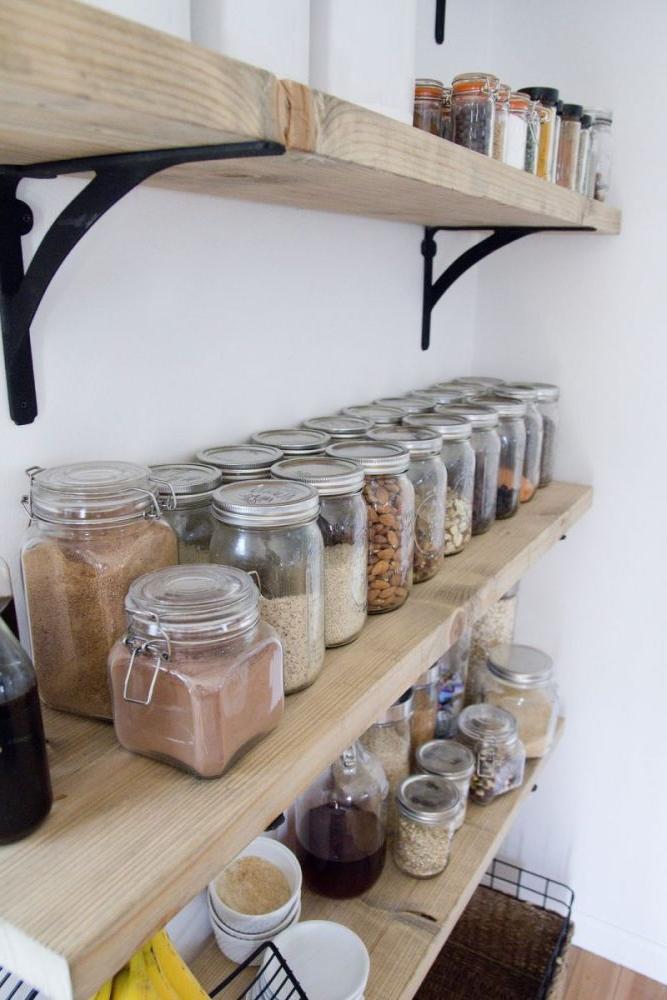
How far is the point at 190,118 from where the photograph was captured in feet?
1.36

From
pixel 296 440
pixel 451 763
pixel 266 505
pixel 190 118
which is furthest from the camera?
pixel 451 763

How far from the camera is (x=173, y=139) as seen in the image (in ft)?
1.56


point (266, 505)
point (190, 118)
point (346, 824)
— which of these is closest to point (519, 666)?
point (346, 824)

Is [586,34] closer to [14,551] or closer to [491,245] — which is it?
[491,245]

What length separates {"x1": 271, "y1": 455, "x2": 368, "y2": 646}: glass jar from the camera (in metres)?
0.75

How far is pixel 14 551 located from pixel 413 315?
0.89 meters

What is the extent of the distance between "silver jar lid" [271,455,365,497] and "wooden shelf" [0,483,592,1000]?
16cm

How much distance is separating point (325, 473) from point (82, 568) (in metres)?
0.27

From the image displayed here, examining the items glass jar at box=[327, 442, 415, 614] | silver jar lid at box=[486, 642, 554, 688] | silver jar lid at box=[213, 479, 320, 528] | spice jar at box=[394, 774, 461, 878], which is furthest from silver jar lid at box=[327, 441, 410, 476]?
silver jar lid at box=[486, 642, 554, 688]

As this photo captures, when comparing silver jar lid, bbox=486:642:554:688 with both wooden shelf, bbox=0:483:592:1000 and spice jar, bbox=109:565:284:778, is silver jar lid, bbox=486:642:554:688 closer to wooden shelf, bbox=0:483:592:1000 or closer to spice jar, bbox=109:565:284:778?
wooden shelf, bbox=0:483:592:1000

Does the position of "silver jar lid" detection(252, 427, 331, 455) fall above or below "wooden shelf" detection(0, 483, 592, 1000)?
above

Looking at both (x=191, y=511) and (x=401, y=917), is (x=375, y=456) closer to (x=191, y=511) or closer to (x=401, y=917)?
(x=191, y=511)

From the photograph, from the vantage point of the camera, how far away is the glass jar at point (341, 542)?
2.48 ft

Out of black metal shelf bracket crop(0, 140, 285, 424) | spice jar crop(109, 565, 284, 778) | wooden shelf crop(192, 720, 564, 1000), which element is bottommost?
wooden shelf crop(192, 720, 564, 1000)
